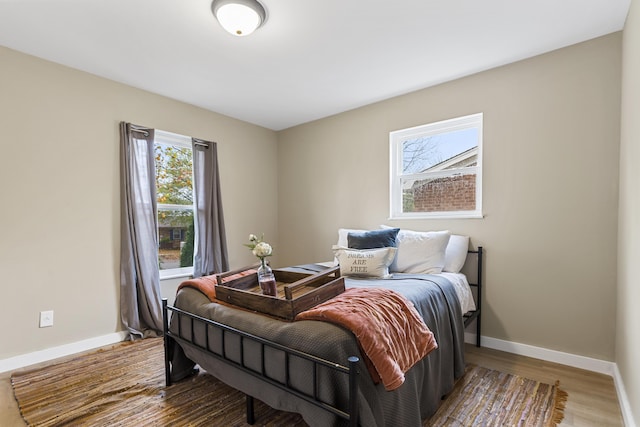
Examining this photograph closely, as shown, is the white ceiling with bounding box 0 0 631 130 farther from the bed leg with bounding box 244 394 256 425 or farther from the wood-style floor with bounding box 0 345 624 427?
the wood-style floor with bounding box 0 345 624 427

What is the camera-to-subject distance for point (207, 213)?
3547 millimetres

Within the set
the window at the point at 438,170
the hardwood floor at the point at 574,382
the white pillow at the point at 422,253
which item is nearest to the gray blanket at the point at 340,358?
the white pillow at the point at 422,253

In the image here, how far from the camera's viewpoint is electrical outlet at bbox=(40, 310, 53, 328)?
2502 mm

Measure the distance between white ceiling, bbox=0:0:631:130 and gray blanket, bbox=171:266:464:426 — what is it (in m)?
1.72

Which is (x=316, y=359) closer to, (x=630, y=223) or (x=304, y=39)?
(x=630, y=223)

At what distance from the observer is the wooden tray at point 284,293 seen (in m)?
1.52

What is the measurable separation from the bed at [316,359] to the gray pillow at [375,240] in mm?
391

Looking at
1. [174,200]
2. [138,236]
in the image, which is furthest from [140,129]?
[138,236]

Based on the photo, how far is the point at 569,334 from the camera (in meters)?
2.36

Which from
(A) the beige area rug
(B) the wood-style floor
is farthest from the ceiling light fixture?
(B) the wood-style floor

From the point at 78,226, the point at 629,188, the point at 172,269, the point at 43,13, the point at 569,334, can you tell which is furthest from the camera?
the point at 172,269

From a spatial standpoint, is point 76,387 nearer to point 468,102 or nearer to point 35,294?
point 35,294

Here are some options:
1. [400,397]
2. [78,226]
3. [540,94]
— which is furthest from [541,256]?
[78,226]

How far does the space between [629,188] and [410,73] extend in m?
1.75
